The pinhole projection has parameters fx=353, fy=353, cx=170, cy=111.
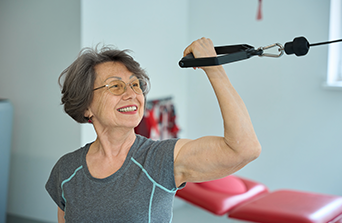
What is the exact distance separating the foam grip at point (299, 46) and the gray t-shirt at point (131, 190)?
505mm

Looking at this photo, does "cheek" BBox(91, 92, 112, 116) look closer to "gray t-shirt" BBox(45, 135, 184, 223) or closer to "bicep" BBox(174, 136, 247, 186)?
"gray t-shirt" BBox(45, 135, 184, 223)

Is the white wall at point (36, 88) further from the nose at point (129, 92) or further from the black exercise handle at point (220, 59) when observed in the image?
the black exercise handle at point (220, 59)

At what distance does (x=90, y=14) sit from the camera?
2564mm

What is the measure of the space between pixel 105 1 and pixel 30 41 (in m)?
0.70

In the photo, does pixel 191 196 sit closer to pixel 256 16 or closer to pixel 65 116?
pixel 65 116

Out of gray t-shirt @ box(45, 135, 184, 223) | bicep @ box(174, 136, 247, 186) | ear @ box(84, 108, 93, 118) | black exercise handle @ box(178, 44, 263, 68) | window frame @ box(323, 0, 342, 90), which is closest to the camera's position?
black exercise handle @ box(178, 44, 263, 68)

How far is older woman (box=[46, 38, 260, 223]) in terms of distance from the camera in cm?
108

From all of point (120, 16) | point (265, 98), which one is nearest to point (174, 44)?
point (120, 16)

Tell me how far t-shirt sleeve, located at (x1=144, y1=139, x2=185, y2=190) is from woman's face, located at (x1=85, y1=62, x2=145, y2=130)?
0.14 metres

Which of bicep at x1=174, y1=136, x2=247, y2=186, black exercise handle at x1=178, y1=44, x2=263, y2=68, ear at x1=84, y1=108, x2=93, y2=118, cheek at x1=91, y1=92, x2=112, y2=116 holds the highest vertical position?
black exercise handle at x1=178, y1=44, x2=263, y2=68

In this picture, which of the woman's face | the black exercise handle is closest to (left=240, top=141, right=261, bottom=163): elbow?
the black exercise handle

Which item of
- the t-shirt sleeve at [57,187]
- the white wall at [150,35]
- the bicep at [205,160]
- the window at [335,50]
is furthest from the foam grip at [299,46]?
the window at [335,50]

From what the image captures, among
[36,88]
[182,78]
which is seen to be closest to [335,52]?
[182,78]

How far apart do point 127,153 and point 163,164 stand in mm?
195
